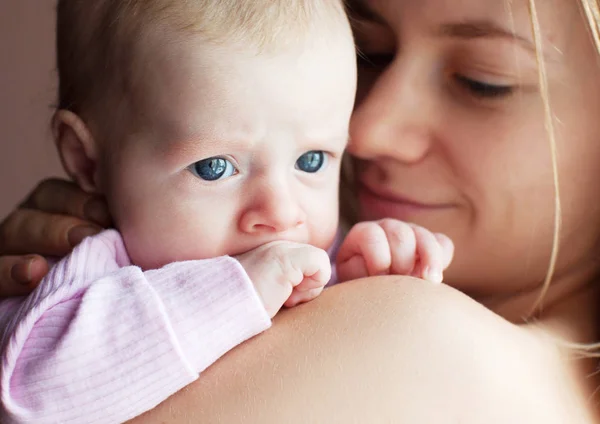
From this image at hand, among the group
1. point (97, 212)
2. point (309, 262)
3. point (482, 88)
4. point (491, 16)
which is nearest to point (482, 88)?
point (482, 88)

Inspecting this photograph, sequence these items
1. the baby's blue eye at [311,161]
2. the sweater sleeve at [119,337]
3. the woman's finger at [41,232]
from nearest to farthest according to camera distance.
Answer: the sweater sleeve at [119,337] < the baby's blue eye at [311,161] < the woman's finger at [41,232]

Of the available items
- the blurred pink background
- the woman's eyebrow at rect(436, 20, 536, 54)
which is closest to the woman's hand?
the woman's eyebrow at rect(436, 20, 536, 54)

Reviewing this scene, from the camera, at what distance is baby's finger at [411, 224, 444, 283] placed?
119cm

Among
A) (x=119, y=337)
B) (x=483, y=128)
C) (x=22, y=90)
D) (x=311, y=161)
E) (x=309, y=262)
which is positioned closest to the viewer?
(x=119, y=337)

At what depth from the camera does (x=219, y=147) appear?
1.07 meters

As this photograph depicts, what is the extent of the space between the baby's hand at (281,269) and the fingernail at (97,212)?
27 cm

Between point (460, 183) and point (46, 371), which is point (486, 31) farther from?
point (46, 371)

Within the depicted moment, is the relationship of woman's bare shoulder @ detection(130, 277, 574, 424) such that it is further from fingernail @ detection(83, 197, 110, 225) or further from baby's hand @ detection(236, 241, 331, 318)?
fingernail @ detection(83, 197, 110, 225)

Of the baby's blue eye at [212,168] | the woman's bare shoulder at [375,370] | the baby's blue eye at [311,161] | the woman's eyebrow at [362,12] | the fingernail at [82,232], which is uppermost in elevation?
the woman's eyebrow at [362,12]

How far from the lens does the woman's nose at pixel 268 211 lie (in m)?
1.08

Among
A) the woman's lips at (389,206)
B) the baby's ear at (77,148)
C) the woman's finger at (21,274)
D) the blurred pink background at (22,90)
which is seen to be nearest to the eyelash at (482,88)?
the woman's lips at (389,206)

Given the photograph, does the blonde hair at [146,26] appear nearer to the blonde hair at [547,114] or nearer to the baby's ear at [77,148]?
the baby's ear at [77,148]

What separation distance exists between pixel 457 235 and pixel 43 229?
68cm

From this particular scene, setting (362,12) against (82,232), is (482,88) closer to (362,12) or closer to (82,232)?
(362,12)
